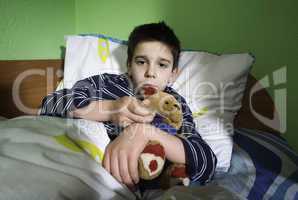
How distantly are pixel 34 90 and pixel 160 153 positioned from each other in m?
0.66

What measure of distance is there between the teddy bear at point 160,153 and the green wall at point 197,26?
0.51 metres

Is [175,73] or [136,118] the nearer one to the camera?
[136,118]

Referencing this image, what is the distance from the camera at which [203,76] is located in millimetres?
948

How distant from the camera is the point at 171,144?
0.64 m

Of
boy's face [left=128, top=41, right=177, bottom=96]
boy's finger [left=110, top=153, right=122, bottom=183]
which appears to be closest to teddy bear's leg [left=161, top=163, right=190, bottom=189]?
boy's finger [left=110, top=153, right=122, bottom=183]

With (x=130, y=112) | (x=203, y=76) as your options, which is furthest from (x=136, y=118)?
(x=203, y=76)

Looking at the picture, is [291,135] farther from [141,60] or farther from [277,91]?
[141,60]

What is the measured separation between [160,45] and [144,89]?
159mm

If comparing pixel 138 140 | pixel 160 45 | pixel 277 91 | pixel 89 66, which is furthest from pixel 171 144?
pixel 277 91

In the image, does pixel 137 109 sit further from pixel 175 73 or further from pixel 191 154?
pixel 175 73

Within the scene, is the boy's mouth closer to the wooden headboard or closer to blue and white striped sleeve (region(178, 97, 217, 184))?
blue and white striped sleeve (region(178, 97, 217, 184))

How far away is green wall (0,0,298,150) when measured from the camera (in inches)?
40.8

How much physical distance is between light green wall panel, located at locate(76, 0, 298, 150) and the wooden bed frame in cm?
9

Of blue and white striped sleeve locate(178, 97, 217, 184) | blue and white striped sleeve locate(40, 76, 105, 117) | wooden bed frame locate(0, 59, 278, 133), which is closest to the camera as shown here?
blue and white striped sleeve locate(178, 97, 217, 184)
